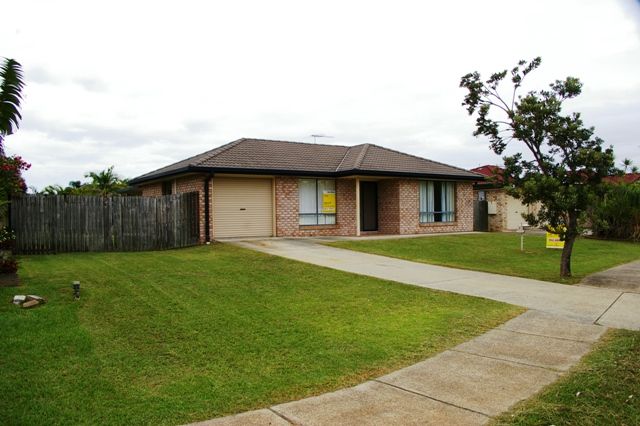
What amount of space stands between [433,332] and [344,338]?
1.22m

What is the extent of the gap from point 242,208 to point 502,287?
11827 millimetres

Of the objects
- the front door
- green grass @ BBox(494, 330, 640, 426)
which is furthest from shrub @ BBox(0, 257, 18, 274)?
the front door

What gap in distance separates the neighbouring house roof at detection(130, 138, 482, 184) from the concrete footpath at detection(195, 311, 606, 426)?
1394 cm

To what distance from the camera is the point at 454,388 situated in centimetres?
469

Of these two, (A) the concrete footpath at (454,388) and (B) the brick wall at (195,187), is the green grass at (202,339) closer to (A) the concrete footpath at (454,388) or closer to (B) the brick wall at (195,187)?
(A) the concrete footpath at (454,388)

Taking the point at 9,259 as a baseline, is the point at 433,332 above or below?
below

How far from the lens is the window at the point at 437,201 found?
2392 centimetres

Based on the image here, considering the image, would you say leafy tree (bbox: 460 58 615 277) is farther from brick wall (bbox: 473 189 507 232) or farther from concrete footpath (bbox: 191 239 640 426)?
brick wall (bbox: 473 189 507 232)

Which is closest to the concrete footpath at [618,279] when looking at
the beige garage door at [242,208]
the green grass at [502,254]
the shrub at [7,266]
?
the green grass at [502,254]

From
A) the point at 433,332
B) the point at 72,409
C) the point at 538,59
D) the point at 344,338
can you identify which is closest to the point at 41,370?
the point at 72,409

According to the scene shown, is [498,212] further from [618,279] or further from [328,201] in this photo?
[618,279]

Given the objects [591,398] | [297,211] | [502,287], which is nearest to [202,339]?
[591,398]

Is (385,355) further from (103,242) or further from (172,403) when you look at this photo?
(103,242)

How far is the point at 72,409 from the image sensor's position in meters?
4.21
